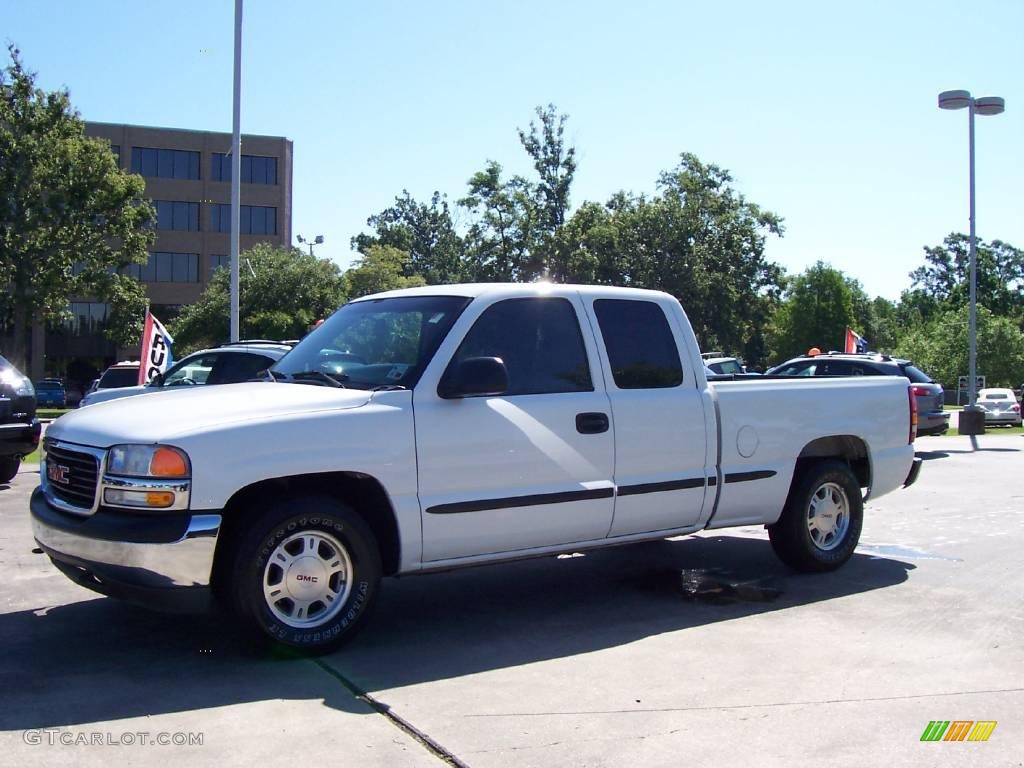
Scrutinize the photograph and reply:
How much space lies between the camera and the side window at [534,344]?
5.88 metres

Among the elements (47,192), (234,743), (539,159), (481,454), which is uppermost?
(539,159)

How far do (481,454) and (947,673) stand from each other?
2.59 metres

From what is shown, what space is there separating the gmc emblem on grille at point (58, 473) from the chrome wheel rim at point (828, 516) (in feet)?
15.9

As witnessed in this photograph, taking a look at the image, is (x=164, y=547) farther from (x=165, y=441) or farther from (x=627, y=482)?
(x=627, y=482)

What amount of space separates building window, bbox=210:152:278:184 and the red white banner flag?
5369cm

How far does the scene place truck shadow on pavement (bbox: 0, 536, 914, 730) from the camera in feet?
15.3

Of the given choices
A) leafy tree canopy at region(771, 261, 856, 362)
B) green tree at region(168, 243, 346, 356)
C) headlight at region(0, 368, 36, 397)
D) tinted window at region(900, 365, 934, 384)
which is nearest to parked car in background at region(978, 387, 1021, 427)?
tinted window at region(900, 365, 934, 384)

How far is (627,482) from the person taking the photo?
614 cm

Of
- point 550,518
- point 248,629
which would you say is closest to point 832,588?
point 550,518

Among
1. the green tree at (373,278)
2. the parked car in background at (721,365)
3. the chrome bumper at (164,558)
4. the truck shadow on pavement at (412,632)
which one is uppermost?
the green tree at (373,278)

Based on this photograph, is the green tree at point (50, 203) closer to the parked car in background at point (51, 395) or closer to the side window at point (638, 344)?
the parked car in background at point (51, 395)

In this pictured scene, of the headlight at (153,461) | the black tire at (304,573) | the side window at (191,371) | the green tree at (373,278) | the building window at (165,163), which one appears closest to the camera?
the headlight at (153,461)

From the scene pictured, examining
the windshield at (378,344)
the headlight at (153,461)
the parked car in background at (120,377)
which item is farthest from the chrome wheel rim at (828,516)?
the parked car in background at (120,377)

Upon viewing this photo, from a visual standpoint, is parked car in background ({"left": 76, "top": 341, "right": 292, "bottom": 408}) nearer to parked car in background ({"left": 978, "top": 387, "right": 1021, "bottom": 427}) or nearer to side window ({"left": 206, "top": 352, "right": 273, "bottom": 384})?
side window ({"left": 206, "top": 352, "right": 273, "bottom": 384})
